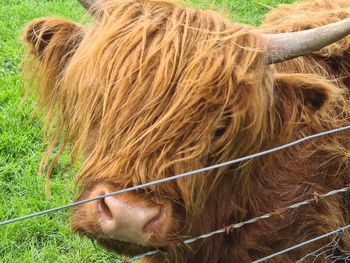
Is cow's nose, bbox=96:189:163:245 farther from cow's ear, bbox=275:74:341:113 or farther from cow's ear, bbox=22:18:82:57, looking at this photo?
cow's ear, bbox=22:18:82:57

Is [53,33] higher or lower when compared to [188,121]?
higher

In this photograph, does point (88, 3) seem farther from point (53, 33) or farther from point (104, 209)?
point (104, 209)

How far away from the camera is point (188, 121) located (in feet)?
6.41

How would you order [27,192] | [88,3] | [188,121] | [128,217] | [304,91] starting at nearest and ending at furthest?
[128,217]
[188,121]
[304,91]
[88,3]
[27,192]

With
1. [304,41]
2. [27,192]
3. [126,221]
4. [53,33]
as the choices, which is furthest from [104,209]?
[27,192]

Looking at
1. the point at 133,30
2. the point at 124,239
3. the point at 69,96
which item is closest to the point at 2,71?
the point at 69,96

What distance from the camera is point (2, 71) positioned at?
4.90 metres

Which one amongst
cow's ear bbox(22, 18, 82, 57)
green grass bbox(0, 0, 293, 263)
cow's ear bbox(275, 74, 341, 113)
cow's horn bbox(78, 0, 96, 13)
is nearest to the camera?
cow's ear bbox(275, 74, 341, 113)

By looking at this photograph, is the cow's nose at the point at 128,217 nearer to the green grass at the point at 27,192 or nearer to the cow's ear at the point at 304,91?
the cow's ear at the point at 304,91

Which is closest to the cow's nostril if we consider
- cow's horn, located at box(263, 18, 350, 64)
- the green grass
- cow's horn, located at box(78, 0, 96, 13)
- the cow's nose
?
the cow's nose

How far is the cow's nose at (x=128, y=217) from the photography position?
69.1 inches

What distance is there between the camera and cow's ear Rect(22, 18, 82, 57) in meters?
2.52

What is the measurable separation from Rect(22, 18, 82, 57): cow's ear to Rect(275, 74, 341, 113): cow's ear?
37.5 inches

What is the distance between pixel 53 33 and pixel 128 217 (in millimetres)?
1148
